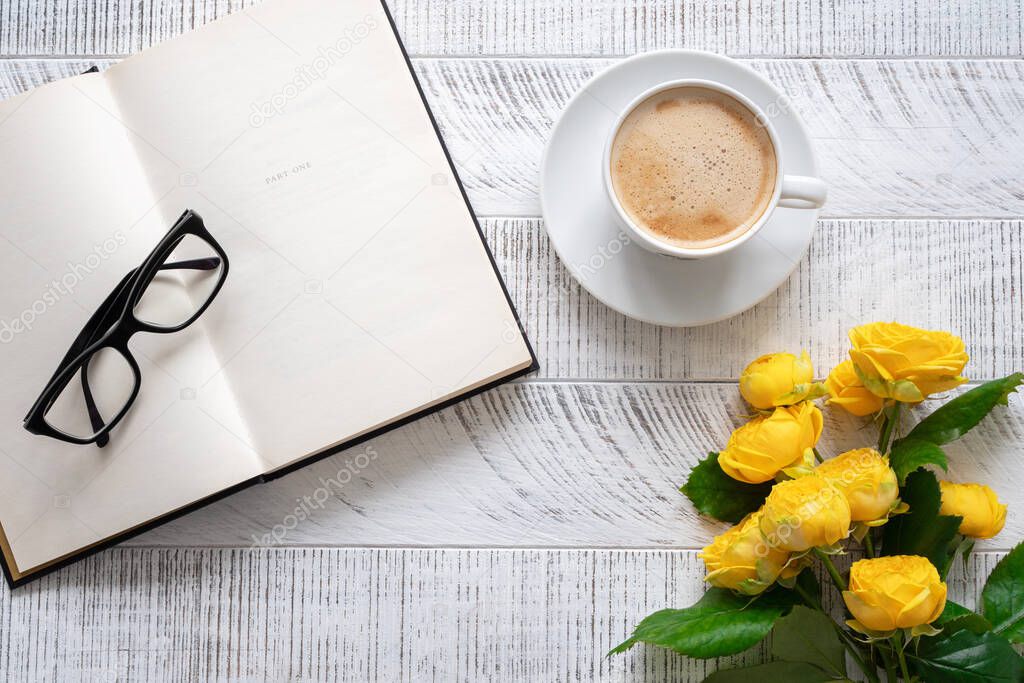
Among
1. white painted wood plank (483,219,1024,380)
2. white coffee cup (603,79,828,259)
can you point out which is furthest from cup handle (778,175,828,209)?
white painted wood plank (483,219,1024,380)

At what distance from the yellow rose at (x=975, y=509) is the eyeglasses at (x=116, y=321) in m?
0.72

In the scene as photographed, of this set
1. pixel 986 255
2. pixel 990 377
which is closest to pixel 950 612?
pixel 990 377

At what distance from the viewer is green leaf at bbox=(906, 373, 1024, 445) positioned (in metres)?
0.72

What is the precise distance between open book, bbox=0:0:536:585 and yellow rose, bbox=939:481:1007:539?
419mm

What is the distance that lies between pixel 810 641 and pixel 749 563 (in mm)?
105

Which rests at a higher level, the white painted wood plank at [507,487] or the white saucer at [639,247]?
the white saucer at [639,247]

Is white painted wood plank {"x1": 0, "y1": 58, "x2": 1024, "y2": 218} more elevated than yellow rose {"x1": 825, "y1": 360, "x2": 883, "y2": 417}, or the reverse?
white painted wood plank {"x1": 0, "y1": 58, "x2": 1024, "y2": 218}

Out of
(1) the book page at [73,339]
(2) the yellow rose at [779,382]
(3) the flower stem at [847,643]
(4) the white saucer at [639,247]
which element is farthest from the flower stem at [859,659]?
(1) the book page at [73,339]

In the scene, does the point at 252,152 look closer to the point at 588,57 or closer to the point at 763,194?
the point at 588,57

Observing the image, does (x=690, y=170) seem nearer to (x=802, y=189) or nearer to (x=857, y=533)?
(x=802, y=189)

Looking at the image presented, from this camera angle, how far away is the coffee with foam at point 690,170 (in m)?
0.68

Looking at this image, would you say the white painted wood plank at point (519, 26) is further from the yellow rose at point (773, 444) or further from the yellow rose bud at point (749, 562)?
the yellow rose bud at point (749, 562)

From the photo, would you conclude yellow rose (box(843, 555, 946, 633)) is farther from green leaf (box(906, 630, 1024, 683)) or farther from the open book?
the open book

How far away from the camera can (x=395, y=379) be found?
742 mm
